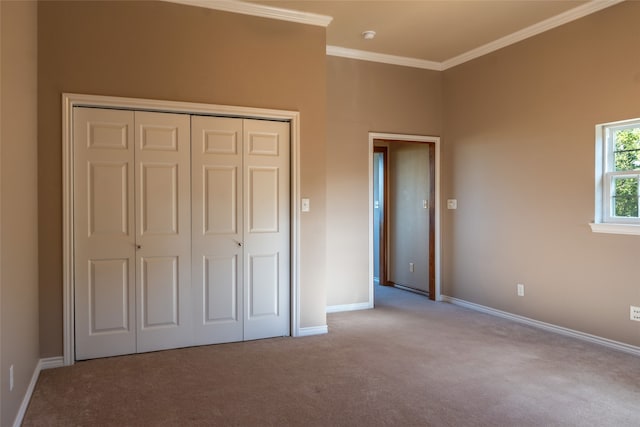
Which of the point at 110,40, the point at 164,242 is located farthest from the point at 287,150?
the point at 110,40

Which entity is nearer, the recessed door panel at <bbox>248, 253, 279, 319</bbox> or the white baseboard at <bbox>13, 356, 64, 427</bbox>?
the white baseboard at <bbox>13, 356, 64, 427</bbox>

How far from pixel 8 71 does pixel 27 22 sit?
0.85 metres

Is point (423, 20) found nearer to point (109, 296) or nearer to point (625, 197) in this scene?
point (625, 197)

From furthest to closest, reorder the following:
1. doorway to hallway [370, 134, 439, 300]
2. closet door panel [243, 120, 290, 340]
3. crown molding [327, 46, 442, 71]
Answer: doorway to hallway [370, 134, 439, 300] → crown molding [327, 46, 442, 71] → closet door panel [243, 120, 290, 340]

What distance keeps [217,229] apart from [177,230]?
336 millimetres

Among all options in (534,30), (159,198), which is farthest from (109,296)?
(534,30)

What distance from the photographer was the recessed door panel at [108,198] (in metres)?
3.46

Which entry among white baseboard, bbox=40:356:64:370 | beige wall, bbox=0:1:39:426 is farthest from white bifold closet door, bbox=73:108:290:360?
beige wall, bbox=0:1:39:426

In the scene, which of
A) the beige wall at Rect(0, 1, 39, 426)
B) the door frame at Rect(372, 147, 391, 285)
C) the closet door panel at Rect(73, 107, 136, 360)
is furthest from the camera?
the door frame at Rect(372, 147, 391, 285)

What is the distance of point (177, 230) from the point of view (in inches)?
146

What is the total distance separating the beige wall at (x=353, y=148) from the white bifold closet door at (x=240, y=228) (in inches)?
43.3

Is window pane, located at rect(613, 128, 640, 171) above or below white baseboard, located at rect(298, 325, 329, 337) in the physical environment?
above

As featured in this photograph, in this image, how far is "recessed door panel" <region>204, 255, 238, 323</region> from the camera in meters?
3.83

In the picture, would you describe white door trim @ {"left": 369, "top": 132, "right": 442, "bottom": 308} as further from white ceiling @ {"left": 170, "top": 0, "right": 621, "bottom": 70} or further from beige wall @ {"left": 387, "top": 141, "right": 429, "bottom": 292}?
white ceiling @ {"left": 170, "top": 0, "right": 621, "bottom": 70}
